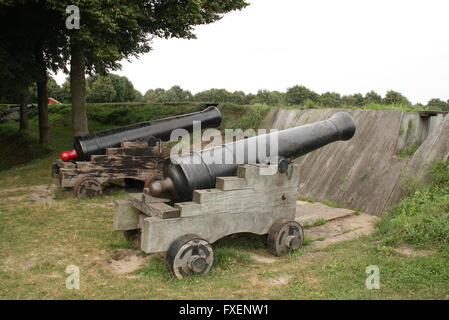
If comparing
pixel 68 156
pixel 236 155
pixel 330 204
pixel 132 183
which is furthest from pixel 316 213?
pixel 68 156

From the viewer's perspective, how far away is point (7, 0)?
829cm

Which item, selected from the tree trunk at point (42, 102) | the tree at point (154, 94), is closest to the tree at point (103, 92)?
the tree at point (154, 94)

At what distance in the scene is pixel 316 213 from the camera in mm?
6137

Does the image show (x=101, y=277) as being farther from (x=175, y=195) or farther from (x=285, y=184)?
(x=285, y=184)

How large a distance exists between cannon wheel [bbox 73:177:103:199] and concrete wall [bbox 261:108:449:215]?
3.79 m

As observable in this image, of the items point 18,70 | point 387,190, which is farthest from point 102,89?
point 387,190

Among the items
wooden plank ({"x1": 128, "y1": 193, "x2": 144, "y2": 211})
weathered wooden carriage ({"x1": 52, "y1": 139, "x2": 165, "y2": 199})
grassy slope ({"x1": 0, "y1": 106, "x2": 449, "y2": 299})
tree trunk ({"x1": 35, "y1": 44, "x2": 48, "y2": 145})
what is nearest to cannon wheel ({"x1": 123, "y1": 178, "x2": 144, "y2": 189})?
weathered wooden carriage ({"x1": 52, "y1": 139, "x2": 165, "y2": 199})

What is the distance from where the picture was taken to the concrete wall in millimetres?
5957

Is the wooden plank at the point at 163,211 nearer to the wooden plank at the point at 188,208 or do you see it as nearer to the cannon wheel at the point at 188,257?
the wooden plank at the point at 188,208

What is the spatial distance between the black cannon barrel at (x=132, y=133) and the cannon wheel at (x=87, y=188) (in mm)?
436

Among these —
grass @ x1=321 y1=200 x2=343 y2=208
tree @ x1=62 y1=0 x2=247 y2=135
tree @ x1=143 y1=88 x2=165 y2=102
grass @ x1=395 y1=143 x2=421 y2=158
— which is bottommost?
grass @ x1=321 y1=200 x2=343 y2=208

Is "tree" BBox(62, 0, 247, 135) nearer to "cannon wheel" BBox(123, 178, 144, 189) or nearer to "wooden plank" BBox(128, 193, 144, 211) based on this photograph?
"cannon wheel" BBox(123, 178, 144, 189)

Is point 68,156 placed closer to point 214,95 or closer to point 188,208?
point 188,208

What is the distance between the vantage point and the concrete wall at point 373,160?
5.96 m
